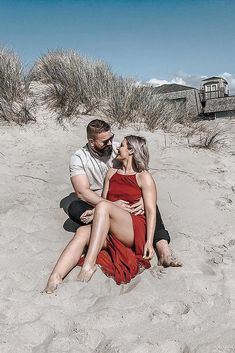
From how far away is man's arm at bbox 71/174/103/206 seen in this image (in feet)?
13.3

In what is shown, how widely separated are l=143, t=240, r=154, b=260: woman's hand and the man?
0.15 metres

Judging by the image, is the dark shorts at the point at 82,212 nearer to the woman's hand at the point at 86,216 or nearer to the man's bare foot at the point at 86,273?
the woman's hand at the point at 86,216

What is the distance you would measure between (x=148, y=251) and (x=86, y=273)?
0.57m

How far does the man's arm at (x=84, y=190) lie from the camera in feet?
13.3

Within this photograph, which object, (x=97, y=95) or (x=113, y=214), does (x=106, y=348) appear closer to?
(x=113, y=214)

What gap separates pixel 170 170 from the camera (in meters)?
5.92

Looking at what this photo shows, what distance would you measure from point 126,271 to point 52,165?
103 inches

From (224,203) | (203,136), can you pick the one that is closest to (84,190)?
(224,203)

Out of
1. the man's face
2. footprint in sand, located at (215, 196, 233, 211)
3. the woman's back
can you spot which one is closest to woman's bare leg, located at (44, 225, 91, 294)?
the woman's back

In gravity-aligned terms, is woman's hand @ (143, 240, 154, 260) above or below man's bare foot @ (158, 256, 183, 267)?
above

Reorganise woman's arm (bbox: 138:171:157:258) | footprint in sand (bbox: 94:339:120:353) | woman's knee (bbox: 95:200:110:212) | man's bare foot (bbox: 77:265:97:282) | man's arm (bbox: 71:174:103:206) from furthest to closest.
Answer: man's arm (bbox: 71:174:103:206)
woman's arm (bbox: 138:171:157:258)
woman's knee (bbox: 95:200:110:212)
man's bare foot (bbox: 77:265:97:282)
footprint in sand (bbox: 94:339:120:353)

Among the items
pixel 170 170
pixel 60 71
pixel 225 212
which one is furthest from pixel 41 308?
pixel 60 71

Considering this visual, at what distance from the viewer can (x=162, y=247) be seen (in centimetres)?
391

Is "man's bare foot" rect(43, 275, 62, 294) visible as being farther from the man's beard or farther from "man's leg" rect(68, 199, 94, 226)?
the man's beard
